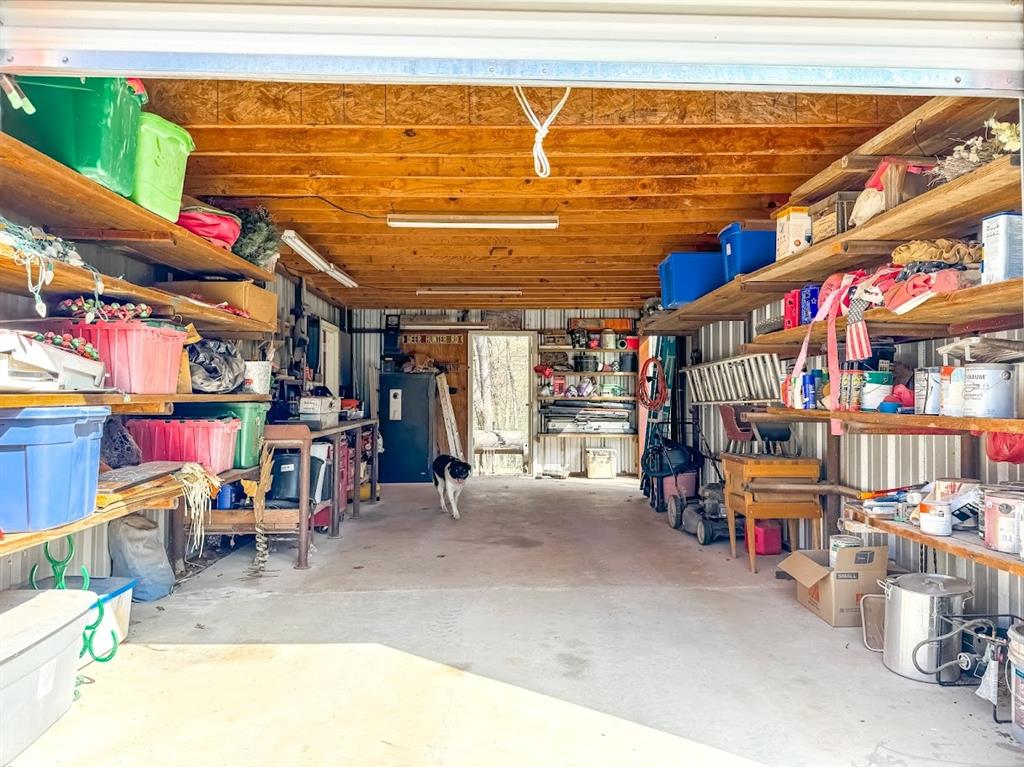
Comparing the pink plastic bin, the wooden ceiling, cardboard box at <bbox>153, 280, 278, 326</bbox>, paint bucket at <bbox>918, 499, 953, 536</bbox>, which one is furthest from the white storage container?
paint bucket at <bbox>918, 499, 953, 536</bbox>

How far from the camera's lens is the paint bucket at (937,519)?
8.84 feet

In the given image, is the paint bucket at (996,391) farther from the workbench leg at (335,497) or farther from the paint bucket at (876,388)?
the workbench leg at (335,497)

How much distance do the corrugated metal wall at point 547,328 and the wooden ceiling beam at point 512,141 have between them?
256 inches

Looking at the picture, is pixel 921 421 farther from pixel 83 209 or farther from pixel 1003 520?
pixel 83 209

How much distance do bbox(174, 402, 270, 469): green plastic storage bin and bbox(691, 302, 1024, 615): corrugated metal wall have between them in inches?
158

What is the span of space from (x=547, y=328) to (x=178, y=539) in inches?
267

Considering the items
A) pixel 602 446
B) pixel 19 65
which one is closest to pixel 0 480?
pixel 19 65

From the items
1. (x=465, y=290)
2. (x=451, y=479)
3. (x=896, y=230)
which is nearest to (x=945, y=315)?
(x=896, y=230)

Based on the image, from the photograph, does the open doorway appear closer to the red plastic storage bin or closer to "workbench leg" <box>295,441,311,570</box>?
"workbench leg" <box>295,441,311,570</box>

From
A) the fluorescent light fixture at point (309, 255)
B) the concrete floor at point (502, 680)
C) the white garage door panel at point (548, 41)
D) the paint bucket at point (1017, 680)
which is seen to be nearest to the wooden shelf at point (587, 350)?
the fluorescent light fixture at point (309, 255)

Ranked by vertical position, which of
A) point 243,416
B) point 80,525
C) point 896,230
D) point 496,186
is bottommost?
point 80,525

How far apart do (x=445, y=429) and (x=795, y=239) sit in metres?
7.10

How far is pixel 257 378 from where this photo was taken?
4.67 meters

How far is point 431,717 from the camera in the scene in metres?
2.58
